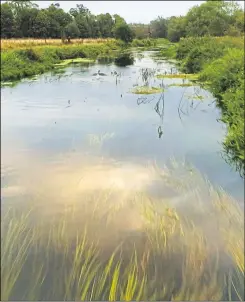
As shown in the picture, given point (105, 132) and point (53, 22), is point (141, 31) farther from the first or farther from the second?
point (105, 132)

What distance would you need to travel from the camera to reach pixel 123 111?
5.17 metres

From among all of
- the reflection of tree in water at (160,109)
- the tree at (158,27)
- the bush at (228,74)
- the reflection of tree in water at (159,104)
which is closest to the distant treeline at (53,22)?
the tree at (158,27)

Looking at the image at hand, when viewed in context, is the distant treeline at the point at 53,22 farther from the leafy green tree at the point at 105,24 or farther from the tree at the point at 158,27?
the tree at the point at 158,27

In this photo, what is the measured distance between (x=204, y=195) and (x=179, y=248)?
0.93 metres

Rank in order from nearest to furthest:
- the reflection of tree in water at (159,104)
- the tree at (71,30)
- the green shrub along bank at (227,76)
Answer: the tree at (71,30) < the green shrub along bank at (227,76) < the reflection of tree in water at (159,104)

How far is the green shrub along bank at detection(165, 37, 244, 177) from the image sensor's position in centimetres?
445

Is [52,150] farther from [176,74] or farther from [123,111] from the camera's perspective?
[176,74]

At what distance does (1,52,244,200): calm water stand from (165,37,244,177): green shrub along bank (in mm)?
Result: 178

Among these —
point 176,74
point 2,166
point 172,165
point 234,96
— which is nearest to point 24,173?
point 2,166

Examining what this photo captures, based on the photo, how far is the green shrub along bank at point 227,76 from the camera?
14.6 ft

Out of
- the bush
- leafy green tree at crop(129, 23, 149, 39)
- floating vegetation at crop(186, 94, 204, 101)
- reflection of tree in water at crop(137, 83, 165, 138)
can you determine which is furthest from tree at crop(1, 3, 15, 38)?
floating vegetation at crop(186, 94, 204, 101)

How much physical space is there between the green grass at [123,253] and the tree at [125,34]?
121cm

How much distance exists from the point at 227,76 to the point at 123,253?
5.30m

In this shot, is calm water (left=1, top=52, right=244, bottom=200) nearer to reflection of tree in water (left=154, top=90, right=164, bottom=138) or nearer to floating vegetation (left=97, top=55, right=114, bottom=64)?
reflection of tree in water (left=154, top=90, right=164, bottom=138)
